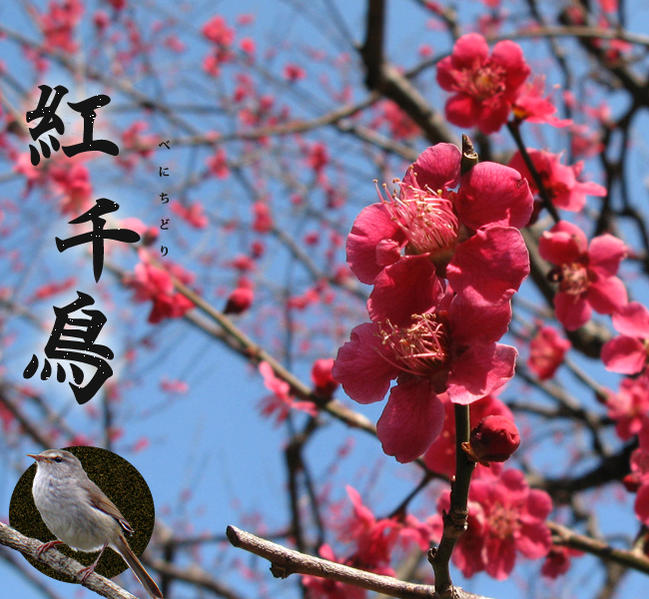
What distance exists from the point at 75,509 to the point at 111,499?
54 mm

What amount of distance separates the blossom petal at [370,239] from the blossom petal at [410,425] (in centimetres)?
17

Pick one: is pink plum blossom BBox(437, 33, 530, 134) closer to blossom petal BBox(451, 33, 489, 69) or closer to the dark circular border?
blossom petal BBox(451, 33, 489, 69)

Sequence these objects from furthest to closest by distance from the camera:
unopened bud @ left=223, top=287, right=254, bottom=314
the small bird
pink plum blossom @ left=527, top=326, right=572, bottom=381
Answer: pink plum blossom @ left=527, top=326, right=572, bottom=381
unopened bud @ left=223, top=287, right=254, bottom=314
the small bird

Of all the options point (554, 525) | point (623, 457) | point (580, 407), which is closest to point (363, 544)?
point (554, 525)

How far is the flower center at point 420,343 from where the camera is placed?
0.76m

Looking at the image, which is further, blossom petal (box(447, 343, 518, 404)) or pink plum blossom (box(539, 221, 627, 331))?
pink plum blossom (box(539, 221, 627, 331))

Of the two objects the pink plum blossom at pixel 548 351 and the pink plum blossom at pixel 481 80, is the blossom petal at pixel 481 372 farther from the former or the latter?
the pink plum blossom at pixel 548 351

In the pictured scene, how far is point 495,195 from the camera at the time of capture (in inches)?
29.8

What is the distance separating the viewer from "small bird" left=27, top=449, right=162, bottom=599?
0.73 meters

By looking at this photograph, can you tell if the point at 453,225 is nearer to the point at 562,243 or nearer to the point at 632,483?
the point at 562,243

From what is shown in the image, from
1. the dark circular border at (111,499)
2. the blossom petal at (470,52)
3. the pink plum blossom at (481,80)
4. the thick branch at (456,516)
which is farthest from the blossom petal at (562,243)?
the dark circular border at (111,499)

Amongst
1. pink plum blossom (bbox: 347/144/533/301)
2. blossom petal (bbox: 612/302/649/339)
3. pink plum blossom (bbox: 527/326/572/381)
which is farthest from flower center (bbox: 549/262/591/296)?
pink plum blossom (bbox: 527/326/572/381)

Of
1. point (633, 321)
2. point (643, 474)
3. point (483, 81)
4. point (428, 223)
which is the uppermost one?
point (483, 81)

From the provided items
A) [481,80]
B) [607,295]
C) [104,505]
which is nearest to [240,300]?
[481,80]
